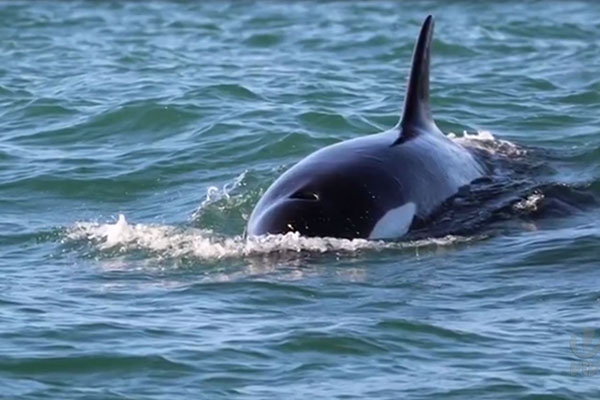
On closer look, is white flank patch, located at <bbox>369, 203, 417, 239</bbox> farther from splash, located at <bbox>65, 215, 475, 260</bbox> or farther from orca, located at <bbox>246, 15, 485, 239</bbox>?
splash, located at <bbox>65, 215, 475, 260</bbox>

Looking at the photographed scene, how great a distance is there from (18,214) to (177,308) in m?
4.07

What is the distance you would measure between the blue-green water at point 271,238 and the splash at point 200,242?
24 mm

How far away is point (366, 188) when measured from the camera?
12.8 metres

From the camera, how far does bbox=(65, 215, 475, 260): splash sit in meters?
12.1

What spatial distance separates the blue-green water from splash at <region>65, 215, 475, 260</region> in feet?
0.08

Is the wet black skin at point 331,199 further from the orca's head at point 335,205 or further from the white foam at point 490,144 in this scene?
the white foam at point 490,144

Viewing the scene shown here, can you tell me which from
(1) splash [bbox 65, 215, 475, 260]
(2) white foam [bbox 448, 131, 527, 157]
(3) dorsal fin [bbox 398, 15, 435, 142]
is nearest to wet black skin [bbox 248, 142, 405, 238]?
(1) splash [bbox 65, 215, 475, 260]

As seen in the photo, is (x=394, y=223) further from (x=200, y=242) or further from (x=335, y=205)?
(x=200, y=242)

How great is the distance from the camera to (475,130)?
739 inches

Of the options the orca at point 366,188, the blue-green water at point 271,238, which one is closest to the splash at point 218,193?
the blue-green water at point 271,238

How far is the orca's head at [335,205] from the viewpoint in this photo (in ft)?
40.4

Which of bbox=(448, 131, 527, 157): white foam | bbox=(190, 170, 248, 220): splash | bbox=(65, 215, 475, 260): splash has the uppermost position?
bbox=(448, 131, 527, 157): white foam

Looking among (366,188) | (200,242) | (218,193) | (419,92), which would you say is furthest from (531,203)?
(200,242)

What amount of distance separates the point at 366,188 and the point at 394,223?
354 millimetres
